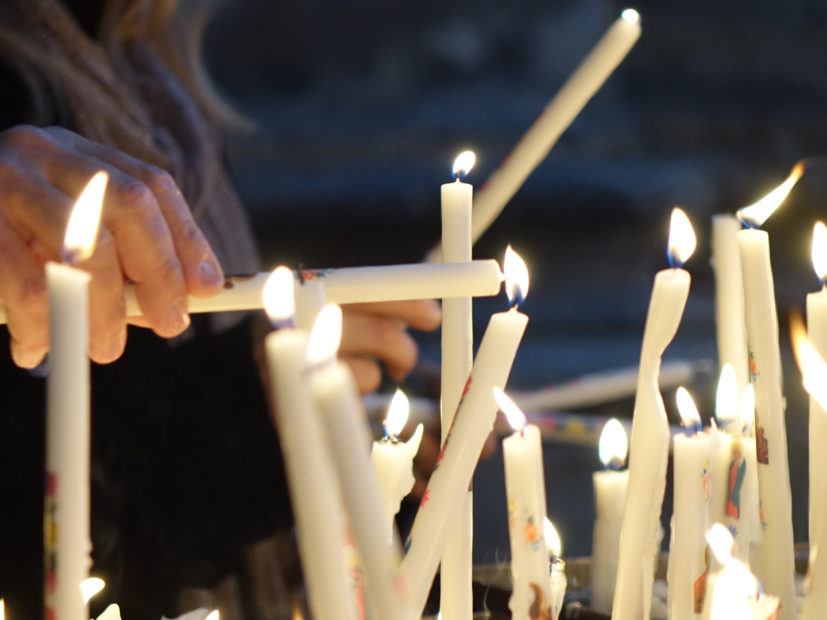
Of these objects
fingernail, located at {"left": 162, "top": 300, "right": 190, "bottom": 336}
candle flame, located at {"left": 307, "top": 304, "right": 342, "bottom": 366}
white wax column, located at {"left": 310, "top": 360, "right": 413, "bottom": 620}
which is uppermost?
fingernail, located at {"left": 162, "top": 300, "right": 190, "bottom": 336}

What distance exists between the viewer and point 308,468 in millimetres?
207

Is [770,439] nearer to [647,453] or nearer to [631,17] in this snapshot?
[647,453]

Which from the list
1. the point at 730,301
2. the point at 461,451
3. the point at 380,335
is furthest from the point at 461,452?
the point at 380,335

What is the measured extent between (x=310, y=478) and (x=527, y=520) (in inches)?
4.3

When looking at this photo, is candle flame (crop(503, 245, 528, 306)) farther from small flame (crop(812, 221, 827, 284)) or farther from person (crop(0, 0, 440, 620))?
person (crop(0, 0, 440, 620))

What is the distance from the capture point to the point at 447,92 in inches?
78.5

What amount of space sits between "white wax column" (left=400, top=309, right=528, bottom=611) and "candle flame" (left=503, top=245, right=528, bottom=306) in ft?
0.11

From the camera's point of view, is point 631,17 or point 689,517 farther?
point 631,17

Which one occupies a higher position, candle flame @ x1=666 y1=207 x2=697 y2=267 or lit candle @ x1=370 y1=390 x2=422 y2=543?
candle flame @ x1=666 y1=207 x2=697 y2=267

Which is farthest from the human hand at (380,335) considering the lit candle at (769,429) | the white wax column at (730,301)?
the lit candle at (769,429)

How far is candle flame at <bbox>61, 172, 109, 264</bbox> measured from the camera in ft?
0.72

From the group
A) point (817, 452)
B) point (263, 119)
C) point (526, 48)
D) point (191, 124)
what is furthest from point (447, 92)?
point (817, 452)

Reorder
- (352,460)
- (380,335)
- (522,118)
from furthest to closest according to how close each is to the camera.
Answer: (522,118)
(380,335)
(352,460)

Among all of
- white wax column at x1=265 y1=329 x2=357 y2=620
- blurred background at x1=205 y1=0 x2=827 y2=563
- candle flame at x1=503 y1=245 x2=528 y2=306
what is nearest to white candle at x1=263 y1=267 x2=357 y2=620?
white wax column at x1=265 y1=329 x2=357 y2=620
